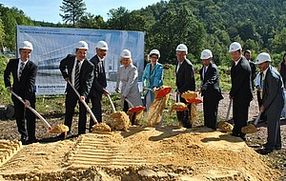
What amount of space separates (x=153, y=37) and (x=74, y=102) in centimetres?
4434

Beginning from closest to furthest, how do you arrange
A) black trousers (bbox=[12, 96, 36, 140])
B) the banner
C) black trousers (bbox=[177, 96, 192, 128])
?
black trousers (bbox=[12, 96, 36, 140]) < black trousers (bbox=[177, 96, 192, 128]) < the banner

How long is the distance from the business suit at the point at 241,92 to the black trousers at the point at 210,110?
446 millimetres

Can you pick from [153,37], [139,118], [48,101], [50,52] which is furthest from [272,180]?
[153,37]

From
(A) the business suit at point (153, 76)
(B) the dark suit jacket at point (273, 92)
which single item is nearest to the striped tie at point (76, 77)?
(A) the business suit at point (153, 76)

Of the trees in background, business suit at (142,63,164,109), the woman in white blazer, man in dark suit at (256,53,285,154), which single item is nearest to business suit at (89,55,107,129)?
the woman in white blazer

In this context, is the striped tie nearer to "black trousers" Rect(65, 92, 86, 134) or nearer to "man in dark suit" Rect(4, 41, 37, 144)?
"black trousers" Rect(65, 92, 86, 134)

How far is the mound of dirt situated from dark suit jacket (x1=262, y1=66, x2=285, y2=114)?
33.4 inches

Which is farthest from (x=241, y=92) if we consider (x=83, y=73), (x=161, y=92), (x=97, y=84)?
(x=83, y=73)

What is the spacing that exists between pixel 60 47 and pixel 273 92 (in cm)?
651

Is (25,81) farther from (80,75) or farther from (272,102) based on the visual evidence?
(272,102)

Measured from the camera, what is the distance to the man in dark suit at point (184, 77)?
884 centimetres

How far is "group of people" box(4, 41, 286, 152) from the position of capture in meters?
8.23

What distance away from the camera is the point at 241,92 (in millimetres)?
8289

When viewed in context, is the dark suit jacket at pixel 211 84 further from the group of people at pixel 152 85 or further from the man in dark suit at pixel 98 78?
the man in dark suit at pixel 98 78
